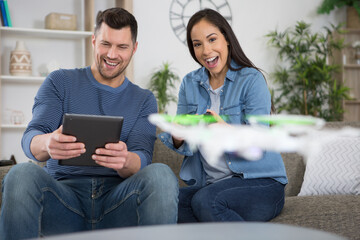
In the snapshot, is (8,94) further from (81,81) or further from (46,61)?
(81,81)

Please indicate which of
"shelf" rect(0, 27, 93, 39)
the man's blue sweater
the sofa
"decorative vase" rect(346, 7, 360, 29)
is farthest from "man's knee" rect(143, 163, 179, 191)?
"decorative vase" rect(346, 7, 360, 29)

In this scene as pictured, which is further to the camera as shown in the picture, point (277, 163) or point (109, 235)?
point (277, 163)

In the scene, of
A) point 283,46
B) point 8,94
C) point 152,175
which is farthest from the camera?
point 283,46

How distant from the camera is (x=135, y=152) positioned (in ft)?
5.70

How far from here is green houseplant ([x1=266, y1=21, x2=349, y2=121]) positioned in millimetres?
4945

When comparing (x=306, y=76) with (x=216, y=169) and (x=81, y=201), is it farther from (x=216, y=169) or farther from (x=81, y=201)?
(x=81, y=201)

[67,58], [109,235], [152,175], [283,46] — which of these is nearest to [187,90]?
[152,175]

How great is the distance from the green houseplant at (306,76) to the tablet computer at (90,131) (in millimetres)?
3778

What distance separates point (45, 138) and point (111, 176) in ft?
1.06

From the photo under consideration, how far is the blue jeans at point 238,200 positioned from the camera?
1707 millimetres

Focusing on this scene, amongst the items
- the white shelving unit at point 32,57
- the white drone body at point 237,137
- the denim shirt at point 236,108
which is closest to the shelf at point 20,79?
the white shelving unit at point 32,57

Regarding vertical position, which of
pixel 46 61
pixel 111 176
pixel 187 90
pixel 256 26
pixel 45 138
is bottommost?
pixel 111 176

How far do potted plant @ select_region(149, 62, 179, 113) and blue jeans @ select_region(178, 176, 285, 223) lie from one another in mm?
2716

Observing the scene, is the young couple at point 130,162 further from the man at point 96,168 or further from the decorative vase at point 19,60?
the decorative vase at point 19,60
